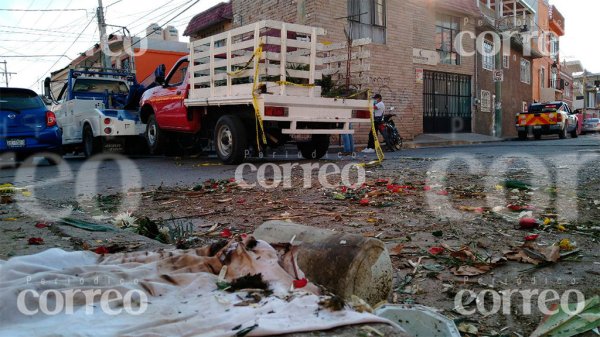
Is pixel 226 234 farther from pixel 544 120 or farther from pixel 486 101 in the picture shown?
pixel 544 120

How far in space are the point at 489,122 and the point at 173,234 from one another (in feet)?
77.8

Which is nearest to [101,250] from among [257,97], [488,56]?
[257,97]

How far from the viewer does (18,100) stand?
33.9ft

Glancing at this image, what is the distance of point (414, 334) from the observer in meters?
1.95

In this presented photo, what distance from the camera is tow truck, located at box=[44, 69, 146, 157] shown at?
12281 millimetres

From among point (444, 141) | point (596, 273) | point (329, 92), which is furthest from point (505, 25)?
point (596, 273)

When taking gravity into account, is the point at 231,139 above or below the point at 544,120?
below

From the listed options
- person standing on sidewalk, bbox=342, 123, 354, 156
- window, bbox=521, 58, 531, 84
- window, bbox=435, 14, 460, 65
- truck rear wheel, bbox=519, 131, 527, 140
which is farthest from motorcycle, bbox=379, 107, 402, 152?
window, bbox=521, 58, 531, 84

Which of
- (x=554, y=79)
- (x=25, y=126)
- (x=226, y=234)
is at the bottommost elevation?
(x=226, y=234)

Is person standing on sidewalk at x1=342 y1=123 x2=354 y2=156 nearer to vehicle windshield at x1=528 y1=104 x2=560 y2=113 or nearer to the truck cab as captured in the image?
the truck cab

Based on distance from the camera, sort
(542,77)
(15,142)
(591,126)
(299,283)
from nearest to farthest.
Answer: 1. (299,283)
2. (15,142)
3. (591,126)
4. (542,77)

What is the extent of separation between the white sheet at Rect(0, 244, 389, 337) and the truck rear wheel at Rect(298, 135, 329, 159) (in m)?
8.02

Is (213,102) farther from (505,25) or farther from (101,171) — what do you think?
(505,25)

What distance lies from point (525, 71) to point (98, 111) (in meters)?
→ 30.0
